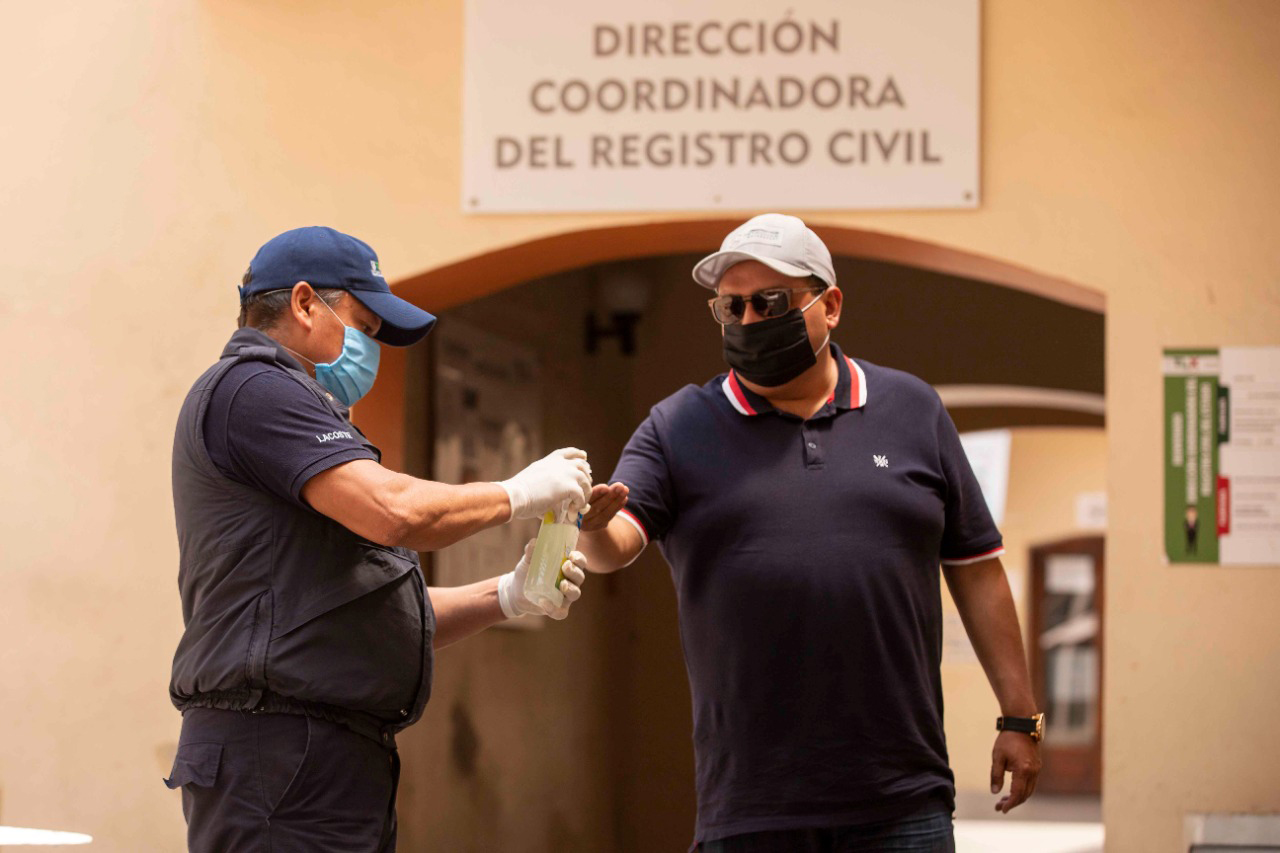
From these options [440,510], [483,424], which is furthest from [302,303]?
[483,424]

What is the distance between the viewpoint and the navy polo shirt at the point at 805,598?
289 cm

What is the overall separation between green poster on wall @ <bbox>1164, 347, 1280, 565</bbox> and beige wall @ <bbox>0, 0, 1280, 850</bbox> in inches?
2.0

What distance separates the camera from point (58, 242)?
15.7 ft

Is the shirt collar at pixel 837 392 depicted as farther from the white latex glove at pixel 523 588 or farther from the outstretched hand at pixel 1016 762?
the outstretched hand at pixel 1016 762

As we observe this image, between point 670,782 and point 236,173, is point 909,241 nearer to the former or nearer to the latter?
point 236,173

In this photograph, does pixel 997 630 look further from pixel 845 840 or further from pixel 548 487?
pixel 548 487

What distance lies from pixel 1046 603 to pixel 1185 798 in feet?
46.4

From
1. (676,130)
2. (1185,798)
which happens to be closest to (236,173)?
(676,130)

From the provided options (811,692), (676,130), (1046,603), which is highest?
(676,130)

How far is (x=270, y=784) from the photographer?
257cm

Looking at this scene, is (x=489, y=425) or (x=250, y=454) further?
(x=489, y=425)

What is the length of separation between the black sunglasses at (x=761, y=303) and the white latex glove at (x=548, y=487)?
0.48 meters

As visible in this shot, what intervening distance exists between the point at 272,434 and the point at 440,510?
30cm

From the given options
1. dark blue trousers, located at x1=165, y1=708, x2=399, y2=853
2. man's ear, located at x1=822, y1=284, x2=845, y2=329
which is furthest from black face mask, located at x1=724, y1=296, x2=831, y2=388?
dark blue trousers, located at x1=165, y1=708, x2=399, y2=853
